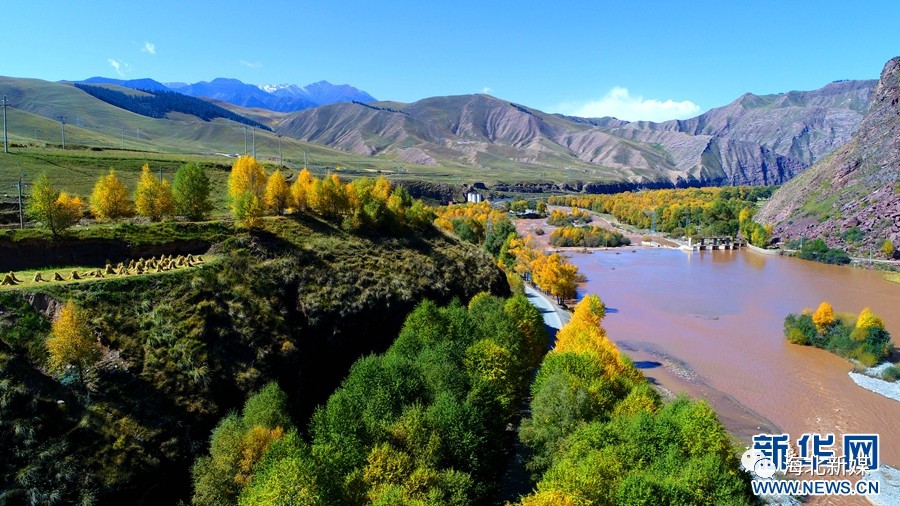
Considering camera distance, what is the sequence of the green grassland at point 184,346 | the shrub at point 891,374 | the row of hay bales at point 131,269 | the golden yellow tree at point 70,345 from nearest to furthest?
the green grassland at point 184,346
the golden yellow tree at point 70,345
the row of hay bales at point 131,269
the shrub at point 891,374

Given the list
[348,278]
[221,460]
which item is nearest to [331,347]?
[348,278]

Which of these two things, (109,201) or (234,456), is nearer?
(234,456)

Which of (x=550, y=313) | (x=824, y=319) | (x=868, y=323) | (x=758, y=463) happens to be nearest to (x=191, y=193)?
(x=550, y=313)

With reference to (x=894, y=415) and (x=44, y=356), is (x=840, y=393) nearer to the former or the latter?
(x=894, y=415)

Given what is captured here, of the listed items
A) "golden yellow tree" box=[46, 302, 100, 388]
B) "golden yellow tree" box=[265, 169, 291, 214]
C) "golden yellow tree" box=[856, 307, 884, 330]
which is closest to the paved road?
"golden yellow tree" box=[856, 307, 884, 330]

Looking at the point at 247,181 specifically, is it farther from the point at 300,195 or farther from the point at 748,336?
the point at 748,336

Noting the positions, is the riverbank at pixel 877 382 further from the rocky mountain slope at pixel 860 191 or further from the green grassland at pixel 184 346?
the rocky mountain slope at pixel 860 191

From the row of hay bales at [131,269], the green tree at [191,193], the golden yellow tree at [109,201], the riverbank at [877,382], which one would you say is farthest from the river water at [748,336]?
the golden yellow tree at [109,201]
